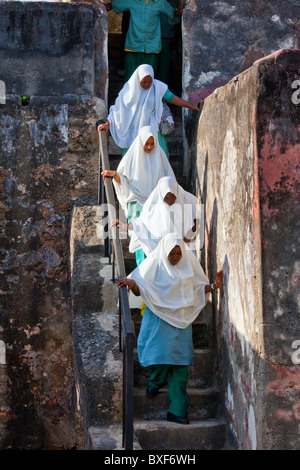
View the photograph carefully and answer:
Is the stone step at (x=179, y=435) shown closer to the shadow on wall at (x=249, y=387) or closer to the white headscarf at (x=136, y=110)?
the shadow on wall at (x=249, y=387)

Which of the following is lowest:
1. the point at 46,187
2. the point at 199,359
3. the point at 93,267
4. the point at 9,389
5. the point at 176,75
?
the point at 9,389

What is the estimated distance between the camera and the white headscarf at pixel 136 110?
7430 mm

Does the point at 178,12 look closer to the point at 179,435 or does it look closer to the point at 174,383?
the point at 174,383

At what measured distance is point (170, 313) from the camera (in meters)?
5.61

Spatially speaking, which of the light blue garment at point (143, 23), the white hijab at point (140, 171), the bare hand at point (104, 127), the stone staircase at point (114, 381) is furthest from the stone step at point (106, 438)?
the light blue garment at point (143, 23)

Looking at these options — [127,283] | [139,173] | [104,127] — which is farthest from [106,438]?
[104,127]

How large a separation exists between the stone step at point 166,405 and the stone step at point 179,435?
0.63 ft

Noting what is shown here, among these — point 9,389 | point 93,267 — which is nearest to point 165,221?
point 93,267

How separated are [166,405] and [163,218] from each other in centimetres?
137

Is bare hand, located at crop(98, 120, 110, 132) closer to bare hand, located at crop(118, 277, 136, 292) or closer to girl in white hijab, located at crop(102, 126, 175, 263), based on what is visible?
girl in white hijab, located at crop(102, 126, 175, 263)

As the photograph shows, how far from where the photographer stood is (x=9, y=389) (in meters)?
7.31

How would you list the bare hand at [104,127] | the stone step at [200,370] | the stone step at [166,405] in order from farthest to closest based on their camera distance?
the bare hand at [104,127]
the stone step at [200,370]
the stone step at [166,405]

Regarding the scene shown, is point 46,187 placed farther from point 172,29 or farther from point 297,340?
point 297,340

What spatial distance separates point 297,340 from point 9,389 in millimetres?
3390
